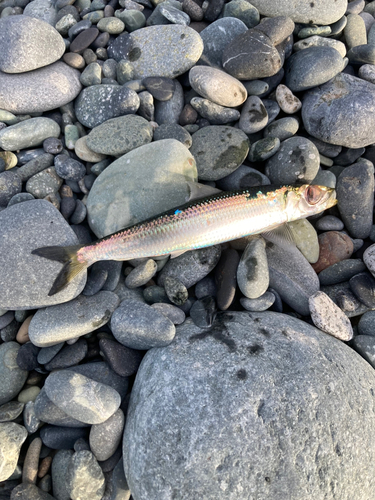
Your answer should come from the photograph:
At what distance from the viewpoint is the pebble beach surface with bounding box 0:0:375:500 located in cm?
319

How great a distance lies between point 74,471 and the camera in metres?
3.51

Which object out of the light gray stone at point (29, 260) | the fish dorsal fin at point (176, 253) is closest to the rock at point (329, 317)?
the fish dorsal fin at point (176, 253)

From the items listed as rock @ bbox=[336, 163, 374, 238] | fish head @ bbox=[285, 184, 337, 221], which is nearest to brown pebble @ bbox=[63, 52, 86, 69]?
fish head @ bbox=[285, 184, 337, 221]

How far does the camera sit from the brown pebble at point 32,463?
3707mm

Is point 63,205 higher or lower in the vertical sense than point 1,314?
higher

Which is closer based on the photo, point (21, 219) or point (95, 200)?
point (21, 219)

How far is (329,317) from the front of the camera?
165 inches

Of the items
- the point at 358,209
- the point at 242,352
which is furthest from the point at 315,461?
the point at 358,209

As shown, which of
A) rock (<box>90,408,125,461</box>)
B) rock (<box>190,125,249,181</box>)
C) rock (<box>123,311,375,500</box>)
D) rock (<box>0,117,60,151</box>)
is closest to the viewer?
rock (<box>123,311,375,500</box>)

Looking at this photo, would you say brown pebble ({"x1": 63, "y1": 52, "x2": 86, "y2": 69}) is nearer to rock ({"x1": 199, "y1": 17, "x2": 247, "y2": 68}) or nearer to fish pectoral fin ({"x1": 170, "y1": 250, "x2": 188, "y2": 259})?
rock ({"x1": 199, "y1": 17, "x2": 247, "y2": 68})

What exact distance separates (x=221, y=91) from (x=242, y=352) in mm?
3931

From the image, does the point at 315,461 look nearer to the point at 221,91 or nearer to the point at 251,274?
the point at 251,274

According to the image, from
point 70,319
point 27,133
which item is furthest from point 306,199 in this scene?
point 27,133

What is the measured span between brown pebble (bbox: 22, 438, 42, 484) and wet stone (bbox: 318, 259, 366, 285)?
181 inches
